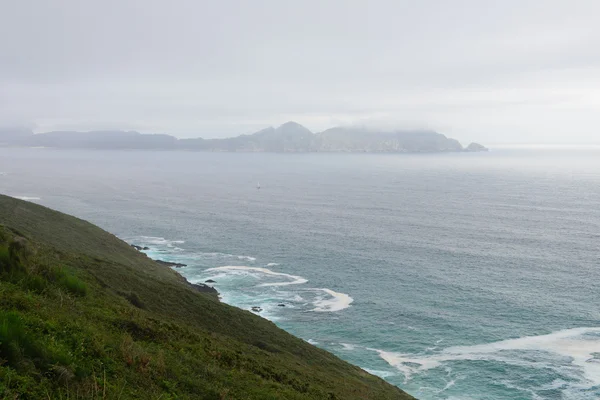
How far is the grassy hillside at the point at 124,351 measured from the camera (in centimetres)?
1246

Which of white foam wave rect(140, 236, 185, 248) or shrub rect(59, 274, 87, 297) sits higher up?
shrub rect(59, 274, 87, 297)

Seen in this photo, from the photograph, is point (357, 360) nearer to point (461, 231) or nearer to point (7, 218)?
point (7, 218)

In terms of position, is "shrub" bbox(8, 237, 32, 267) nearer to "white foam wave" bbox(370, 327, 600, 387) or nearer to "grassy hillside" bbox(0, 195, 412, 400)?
"grassy hillside" bbox(0, 195, 412, 400)

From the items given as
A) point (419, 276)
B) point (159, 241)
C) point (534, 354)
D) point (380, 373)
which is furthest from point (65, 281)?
point (159, 241)

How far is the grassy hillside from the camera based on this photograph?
491 inches

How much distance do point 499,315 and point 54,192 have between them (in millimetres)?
176910

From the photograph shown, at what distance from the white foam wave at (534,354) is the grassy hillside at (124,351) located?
520 inches

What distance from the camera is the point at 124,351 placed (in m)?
16.2

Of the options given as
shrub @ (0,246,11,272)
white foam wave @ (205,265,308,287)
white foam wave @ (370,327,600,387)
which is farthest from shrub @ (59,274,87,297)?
white foam wave @ (205,265,308,287)

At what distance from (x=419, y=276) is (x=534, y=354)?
28.5m

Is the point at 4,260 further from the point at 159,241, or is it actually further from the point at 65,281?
the point at 159,241

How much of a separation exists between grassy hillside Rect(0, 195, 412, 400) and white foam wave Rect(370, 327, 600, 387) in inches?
520

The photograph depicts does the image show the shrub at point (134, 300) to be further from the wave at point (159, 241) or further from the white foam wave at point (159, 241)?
the wave at point (159, 241)

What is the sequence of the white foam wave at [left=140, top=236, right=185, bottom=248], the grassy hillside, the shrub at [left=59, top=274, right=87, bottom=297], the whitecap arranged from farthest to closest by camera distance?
the white foam wave at [left=140, top=236, right=185, bottom=248]
the whitecap
the shrub at [left=59, top=274, right=87, bottom=297]
the grassy hillside
